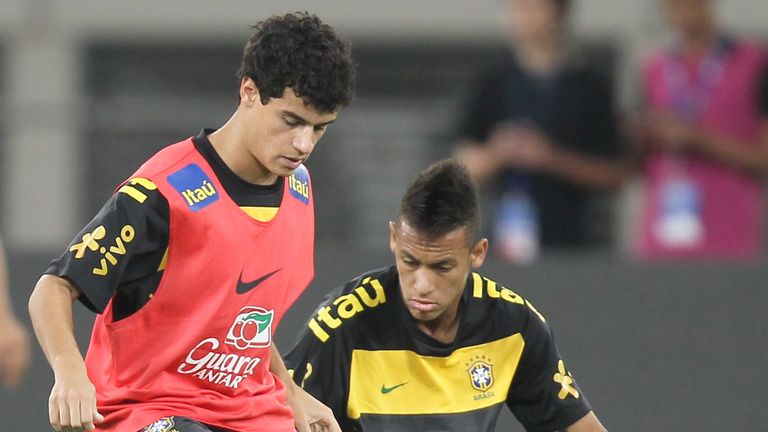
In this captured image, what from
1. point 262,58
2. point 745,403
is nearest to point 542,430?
point 262,58

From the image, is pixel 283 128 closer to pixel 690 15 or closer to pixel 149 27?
pixel 690 15

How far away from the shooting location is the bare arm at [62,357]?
3615mm

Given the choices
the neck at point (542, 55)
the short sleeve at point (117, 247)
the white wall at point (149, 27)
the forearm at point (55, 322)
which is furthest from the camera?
the white wall at point (149, 27)

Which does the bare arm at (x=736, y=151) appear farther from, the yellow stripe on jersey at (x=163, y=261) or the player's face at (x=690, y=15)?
the yellow stripe on jersey at (x=163, y=261)

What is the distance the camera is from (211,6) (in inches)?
409

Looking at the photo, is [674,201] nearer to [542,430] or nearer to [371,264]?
[371,264]


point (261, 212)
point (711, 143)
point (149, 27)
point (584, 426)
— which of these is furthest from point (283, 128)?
point (149, 27)

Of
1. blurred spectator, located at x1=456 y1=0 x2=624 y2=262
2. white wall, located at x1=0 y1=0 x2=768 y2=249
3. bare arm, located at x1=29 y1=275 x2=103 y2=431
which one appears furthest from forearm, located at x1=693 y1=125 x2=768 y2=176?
bare arm, located at x1=29 y1=275 x2=103 y2=431

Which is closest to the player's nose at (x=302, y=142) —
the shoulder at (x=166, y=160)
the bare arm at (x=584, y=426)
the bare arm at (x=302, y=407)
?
the shoulder at (x=166, y=160)

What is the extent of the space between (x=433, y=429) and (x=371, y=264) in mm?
2259

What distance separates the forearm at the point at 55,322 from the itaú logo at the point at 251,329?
19.9 inches

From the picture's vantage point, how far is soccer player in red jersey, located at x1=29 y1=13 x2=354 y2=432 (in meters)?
4.04

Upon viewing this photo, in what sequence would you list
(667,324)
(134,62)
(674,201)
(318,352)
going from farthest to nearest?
(134,62) → (667,324) → (674,201) → (318,352)

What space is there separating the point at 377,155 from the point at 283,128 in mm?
4190
